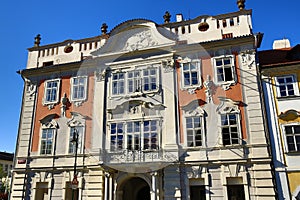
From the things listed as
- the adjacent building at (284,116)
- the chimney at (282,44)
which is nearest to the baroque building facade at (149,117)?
the adjacent building at (284,116)

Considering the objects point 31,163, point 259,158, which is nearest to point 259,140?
point 259,158

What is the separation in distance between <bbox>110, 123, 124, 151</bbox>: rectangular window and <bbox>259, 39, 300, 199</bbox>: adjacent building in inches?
359

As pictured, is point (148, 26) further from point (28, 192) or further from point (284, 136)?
point (28, 192)

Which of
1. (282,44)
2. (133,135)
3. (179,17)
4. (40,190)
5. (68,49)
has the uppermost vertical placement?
(179,17)

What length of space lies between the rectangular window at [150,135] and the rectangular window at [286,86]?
307 inches

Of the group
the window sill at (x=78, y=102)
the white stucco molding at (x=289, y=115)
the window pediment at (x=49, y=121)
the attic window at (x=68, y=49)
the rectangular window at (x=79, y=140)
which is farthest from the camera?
the attic window at (x=68, y=49)

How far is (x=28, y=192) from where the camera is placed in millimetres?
19422

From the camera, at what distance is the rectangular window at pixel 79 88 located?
20772 millimetres

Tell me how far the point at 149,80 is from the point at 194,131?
472 centimetres

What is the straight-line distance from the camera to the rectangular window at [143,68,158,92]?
19.2 meters

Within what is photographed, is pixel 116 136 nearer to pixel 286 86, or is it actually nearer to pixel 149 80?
pixel 149 80

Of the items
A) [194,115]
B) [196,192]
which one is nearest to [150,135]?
[194,115]

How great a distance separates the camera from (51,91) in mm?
21688

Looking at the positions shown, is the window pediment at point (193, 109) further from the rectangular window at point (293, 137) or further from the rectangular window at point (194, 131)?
the rectangular window at point (293, 137)
